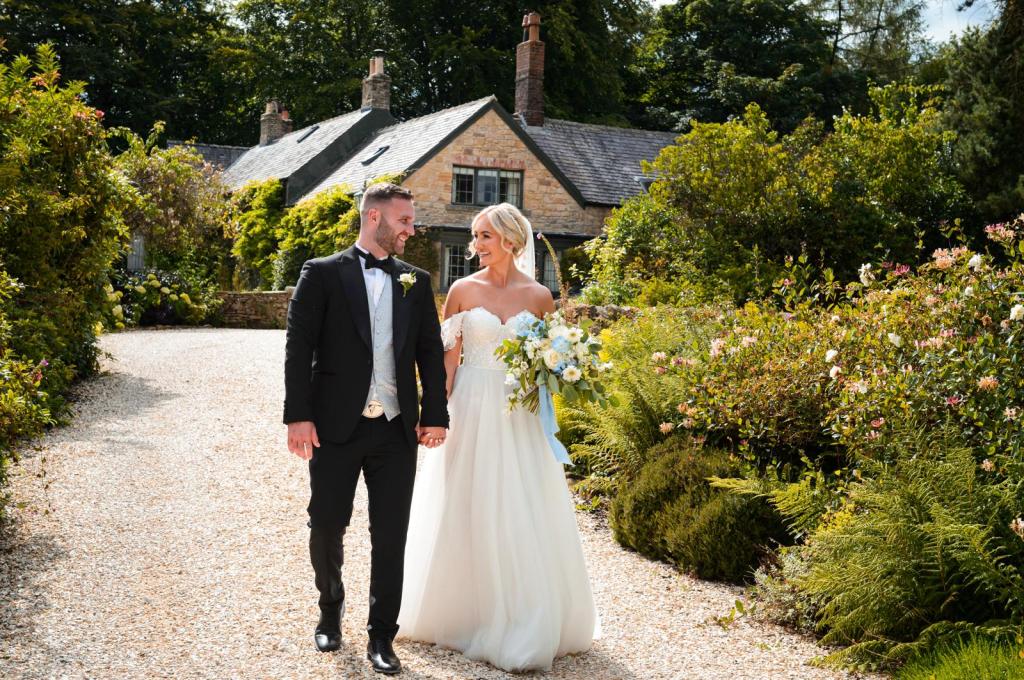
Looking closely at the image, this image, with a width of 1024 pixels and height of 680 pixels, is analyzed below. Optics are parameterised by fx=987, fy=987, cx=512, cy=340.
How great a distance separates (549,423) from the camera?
15.5 ft

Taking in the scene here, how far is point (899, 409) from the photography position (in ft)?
17.3

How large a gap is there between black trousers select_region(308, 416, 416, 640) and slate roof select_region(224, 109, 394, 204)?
88.0 ft

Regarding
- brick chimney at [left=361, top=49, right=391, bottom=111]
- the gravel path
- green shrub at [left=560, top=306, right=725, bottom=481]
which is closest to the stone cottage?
brick chimney at [left=361, top=49, right=391, bottom=111]

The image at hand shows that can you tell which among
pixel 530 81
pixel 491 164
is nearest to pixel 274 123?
pixel 530 81

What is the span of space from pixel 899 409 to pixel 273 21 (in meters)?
40.9

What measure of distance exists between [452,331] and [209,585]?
1.99 meters

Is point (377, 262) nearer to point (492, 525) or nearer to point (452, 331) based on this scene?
point (452, 331)

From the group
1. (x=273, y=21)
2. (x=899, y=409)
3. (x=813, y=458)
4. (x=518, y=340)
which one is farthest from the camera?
(x=273, y=21)

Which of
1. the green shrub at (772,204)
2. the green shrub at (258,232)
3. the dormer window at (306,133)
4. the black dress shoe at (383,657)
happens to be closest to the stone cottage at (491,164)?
the green shrub at (258,232)

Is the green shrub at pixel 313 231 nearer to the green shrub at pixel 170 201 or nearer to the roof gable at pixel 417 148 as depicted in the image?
the roof gable at pixel 417 148

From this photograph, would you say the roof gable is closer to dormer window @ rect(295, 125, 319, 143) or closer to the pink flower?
dormer window @ rect(295, 125, 319, 143)

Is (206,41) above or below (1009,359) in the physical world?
above

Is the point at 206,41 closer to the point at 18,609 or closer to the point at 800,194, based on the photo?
the point at 800,194

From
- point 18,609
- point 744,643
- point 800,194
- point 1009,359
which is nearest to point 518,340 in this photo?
point 744,643
